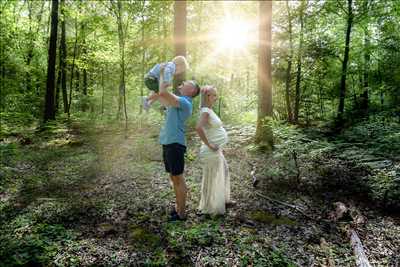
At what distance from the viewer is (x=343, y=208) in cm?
463

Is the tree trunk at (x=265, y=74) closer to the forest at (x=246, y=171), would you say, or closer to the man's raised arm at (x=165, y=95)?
the forest at (x=246, y=171)

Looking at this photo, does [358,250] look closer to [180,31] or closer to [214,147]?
[214,147]

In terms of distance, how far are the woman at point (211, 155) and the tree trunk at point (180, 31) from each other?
3.82 m

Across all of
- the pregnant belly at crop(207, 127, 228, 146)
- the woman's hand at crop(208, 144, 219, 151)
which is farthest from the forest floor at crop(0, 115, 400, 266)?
the pregnant belly at crop(207, 127, 228, 146)

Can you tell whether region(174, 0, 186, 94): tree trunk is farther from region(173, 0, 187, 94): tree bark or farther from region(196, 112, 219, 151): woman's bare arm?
region(196, 112, 219, 151): woman's bare arm

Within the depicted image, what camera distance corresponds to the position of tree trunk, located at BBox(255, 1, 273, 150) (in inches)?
314

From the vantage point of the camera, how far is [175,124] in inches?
169

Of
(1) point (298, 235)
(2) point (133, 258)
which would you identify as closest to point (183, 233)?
(2) point (133, 258)

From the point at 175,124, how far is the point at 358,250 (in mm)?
2852

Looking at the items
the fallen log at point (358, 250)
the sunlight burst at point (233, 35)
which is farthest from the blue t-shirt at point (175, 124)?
the sunlight burst at point (233, 35)

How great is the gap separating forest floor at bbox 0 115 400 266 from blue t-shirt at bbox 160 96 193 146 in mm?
1304

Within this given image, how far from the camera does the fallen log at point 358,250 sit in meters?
3.36

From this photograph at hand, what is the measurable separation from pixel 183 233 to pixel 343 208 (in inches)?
100

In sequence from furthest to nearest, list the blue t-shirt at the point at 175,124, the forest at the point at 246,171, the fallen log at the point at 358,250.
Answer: the blue t-shirt at the point at 175,124 < the forest at the point at 246,171 < the fallen log at the point at 358,250
